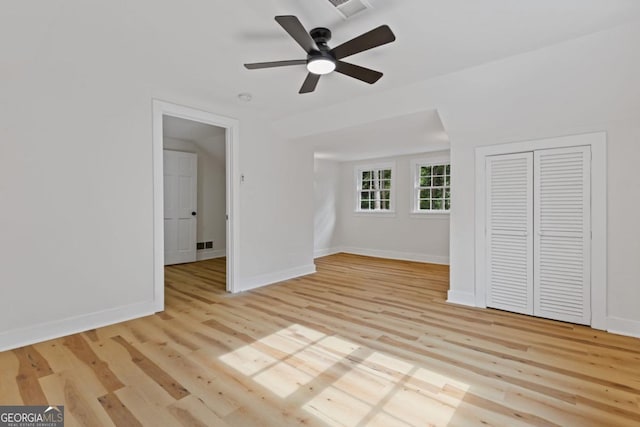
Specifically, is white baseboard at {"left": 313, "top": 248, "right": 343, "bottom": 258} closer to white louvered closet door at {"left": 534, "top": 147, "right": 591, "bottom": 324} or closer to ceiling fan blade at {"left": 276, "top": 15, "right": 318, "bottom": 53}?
white louvered closet door at {"left": 534, "top": 147, "right": 591, "bottom": 324}

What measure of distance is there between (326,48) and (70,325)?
10.8ft

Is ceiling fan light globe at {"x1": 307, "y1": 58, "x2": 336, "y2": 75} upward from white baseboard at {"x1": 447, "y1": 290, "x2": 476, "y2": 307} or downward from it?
upward

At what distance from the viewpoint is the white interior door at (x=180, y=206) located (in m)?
6.02

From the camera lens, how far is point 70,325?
2.80 meters

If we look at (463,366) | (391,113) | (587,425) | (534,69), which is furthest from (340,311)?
(534,69)

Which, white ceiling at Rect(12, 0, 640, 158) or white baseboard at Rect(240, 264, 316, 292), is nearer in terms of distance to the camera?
white ceiling at Rect(12, 0, 640, 158)

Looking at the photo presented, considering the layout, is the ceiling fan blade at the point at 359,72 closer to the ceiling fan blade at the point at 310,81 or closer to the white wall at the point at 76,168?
the ceiling fan blade at the point at 310,81

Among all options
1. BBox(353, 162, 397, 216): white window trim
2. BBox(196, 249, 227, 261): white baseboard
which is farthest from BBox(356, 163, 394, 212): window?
BBox(196, 249, 227, 261): white baseboard

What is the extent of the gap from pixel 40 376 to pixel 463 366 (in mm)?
2958

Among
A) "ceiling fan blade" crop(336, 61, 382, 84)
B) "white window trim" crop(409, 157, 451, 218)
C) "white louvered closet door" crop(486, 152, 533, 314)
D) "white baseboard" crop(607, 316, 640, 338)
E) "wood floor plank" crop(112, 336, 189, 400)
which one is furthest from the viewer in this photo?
"white window trim" crop(409, 157, 451, 218)

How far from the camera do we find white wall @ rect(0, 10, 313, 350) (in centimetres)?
249

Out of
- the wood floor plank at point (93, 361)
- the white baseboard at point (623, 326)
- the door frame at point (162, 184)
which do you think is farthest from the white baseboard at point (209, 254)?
the white baseboard at point (623, 326)

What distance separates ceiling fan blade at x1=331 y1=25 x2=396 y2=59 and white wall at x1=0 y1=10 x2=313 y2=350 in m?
1.53

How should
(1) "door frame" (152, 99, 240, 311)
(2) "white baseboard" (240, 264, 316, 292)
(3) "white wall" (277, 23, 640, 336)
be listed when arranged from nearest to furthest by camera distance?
1. (3) "white wall" (277, 23, 640, 336)
2. (1) "door frame" (152, 99, 240, 311)
3. (2) "white baseboard" (240, 264, 316, 292)
